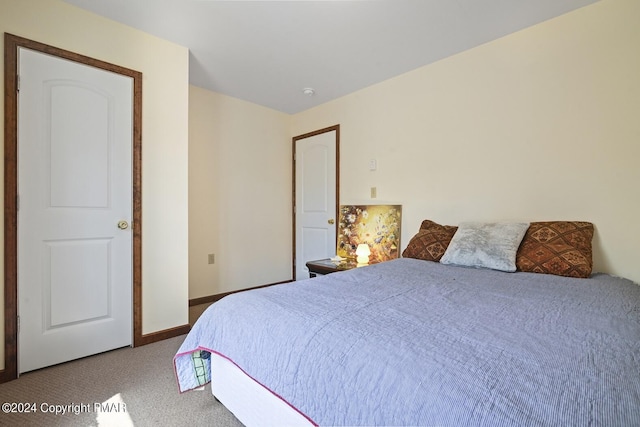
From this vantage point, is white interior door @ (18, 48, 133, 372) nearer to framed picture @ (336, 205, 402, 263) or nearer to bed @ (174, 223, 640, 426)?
bed @ (174, 223, 640, 426)

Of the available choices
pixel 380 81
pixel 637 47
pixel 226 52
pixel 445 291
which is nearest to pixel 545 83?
pixel 637 47

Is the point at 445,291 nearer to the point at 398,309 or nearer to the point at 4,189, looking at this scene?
the point at 398,309

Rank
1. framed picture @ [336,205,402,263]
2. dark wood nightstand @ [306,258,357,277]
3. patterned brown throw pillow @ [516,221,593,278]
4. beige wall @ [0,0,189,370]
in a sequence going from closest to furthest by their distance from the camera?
patterned brown throw pillow @ [516,221,593,278] → beige wall @ [0,0,189,370] → dark wood nightstand @ [306,258,357,277] → framed picture @ [336,205,402,263]

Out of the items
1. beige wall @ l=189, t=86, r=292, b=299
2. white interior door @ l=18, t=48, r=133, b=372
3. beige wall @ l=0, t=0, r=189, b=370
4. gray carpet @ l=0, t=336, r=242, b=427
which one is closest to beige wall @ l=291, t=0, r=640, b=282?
beige wall @ l=189, t=86, r=292, b=299

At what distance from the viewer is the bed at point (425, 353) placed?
604 mm

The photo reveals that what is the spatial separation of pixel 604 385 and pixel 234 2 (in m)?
2.40

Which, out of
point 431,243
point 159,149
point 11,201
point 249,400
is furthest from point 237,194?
point 249,400

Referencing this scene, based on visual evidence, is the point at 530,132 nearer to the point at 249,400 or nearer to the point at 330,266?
the point at 330,266

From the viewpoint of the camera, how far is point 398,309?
43.4 inches

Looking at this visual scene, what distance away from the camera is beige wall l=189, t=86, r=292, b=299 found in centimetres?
318

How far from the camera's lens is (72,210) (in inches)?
75.4

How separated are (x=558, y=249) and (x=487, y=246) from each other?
1.21ft

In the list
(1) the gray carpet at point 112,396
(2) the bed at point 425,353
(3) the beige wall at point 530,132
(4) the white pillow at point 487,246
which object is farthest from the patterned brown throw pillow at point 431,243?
(1) the gray carpet at point 112,396

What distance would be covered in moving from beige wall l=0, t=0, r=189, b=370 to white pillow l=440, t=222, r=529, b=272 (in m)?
2.07
